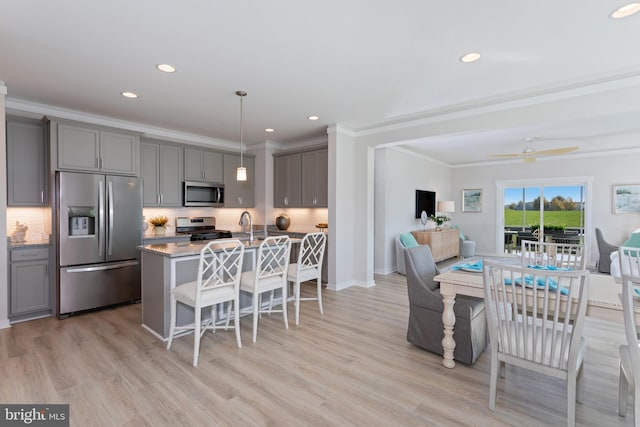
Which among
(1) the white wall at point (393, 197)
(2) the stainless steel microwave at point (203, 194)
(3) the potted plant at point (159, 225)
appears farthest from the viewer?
(1) the white wall at point (393, 197)

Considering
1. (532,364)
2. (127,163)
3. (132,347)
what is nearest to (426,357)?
(532,364)

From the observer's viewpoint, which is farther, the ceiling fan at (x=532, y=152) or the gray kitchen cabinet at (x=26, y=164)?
the ceiling fan at (x=532, y=152)

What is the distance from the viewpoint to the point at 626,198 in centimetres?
662

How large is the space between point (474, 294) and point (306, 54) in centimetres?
243

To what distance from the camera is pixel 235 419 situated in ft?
6.36

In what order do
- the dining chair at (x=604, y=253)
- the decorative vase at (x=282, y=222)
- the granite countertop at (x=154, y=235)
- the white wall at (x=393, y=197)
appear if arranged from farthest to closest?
the white wall at (x=393, y=197), the dining chair at (x=604, y=253), the decorative vase at (x=282, y=222), the granite countertop at (x=154, y=235)

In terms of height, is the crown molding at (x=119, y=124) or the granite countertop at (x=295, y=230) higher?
the crown molding at (x=119, y=124)

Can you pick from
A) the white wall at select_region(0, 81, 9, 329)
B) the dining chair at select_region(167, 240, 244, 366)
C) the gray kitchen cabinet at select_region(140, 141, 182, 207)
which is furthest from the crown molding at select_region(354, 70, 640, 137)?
the white wall at select_region(0, 81, 9, 329)

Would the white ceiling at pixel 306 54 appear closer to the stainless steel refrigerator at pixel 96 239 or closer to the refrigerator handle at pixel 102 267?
the stainless steel refrigerator at pixel 96 239

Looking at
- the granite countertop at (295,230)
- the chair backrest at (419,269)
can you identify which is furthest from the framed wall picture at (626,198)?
the granite countertop at (295,230)

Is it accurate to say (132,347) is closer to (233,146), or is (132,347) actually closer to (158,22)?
(158,22)

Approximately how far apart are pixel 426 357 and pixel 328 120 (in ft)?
11.3

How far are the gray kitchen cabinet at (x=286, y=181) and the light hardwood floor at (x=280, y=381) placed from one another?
2937 millimetres

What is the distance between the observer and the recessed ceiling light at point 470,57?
2678mm
